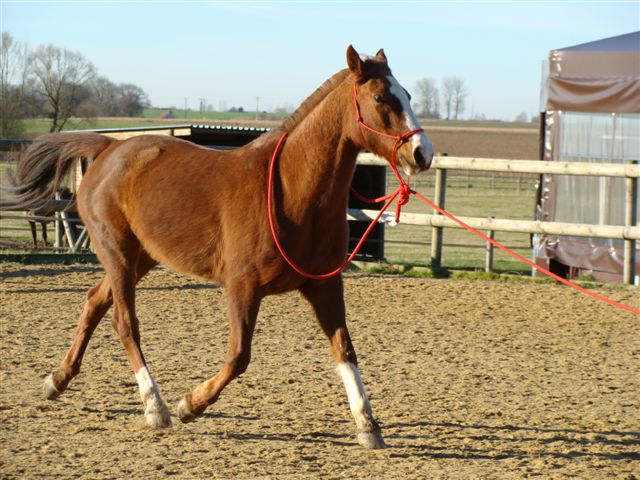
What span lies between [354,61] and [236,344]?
164cm

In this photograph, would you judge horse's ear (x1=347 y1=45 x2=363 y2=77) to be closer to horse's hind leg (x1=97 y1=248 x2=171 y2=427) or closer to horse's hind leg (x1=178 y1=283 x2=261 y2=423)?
horse's hind leg (x1=178 y1=283 x2=261 y2=423)

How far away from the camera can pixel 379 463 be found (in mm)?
4543

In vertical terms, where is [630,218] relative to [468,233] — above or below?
above

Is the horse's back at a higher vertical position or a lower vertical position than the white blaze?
lower

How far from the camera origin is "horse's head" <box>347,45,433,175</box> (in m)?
4.50

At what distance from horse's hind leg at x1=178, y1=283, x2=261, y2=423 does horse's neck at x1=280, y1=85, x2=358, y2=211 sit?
0.58 metres

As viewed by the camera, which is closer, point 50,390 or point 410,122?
point 410,122

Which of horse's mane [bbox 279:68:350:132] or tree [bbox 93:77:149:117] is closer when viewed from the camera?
horse's mane [bbox 279:68:350:132]

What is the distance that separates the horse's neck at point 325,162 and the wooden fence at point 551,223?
602 centimetres

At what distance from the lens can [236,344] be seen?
15.6ft

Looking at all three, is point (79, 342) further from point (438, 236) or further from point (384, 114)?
point (438, 236)

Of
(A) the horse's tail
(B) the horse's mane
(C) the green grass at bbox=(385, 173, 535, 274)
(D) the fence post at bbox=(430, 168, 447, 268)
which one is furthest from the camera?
(C) the green grass at bbox=(385, 173, 535, 274)

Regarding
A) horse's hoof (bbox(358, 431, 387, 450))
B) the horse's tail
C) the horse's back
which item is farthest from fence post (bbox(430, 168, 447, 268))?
horse's hoof (bbox(358, 431, 387, 450))

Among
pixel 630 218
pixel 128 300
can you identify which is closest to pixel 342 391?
pixel 128 300
